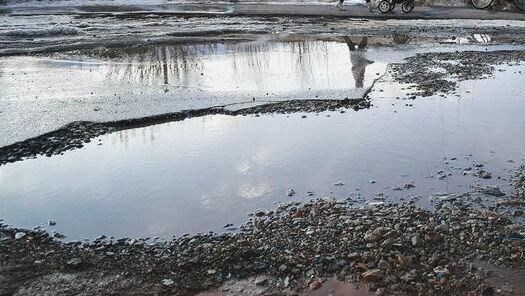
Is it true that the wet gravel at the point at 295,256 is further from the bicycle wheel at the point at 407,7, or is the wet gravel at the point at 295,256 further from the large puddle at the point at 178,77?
the bicycle wheel at the point at 407,7

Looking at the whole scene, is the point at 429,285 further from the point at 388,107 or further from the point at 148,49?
the point at 148,49

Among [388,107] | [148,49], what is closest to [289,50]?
[148,49]

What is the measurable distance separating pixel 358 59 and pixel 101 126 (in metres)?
6.61

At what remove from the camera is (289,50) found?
13.0 m

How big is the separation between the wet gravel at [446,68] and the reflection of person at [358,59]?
630 mm

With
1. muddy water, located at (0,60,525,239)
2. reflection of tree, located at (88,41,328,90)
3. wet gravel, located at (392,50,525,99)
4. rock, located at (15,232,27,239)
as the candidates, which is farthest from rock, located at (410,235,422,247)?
reflection of tree, located at (88,41,328,90)

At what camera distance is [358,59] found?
11.6m

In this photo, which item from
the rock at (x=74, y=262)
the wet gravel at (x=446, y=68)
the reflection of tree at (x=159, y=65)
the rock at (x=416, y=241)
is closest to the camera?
the rock at (x=74, y=262)

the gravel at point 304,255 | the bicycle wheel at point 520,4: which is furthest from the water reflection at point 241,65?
the bicycle wheel at point 520,4

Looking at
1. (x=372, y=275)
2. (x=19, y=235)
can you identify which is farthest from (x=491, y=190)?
(x=19, y=235)

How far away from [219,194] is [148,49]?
892cm

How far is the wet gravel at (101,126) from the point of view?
19.8 feet

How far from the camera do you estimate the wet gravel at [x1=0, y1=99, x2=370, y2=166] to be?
19.8 ft

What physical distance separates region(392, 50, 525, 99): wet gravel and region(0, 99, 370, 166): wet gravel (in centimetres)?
157
